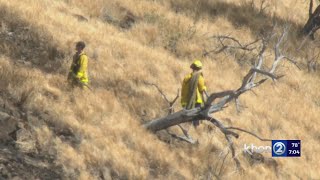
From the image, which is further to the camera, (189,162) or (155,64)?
(155,64)

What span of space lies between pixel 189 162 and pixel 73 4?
8.10 meters

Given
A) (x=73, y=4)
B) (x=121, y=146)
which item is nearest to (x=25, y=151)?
(x=121, y=146)

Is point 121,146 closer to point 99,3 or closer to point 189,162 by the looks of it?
point 189,162

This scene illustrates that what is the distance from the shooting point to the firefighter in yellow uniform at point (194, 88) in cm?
942

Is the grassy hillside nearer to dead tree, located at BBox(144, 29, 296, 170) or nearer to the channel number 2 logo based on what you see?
the channel number 2 logo

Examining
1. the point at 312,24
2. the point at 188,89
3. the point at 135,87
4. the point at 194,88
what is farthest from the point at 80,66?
the point at 312,24

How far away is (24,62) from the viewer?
33.4 ft

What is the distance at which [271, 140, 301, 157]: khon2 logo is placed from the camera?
11.8 meters

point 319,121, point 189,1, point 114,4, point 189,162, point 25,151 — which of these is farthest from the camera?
point 189,1

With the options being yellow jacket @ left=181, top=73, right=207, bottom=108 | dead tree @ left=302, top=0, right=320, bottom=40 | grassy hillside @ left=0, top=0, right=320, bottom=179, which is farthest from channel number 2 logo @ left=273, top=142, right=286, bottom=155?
dead tree @ left=302, top=0, right=320, bottom=40

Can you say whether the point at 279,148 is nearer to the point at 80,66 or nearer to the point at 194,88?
the point at 194,88

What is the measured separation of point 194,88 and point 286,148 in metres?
4.49

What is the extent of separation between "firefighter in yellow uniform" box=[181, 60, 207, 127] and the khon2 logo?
3.06m

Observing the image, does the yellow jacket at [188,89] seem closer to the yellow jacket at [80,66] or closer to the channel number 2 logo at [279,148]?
the yellow jacket at [80,66]
